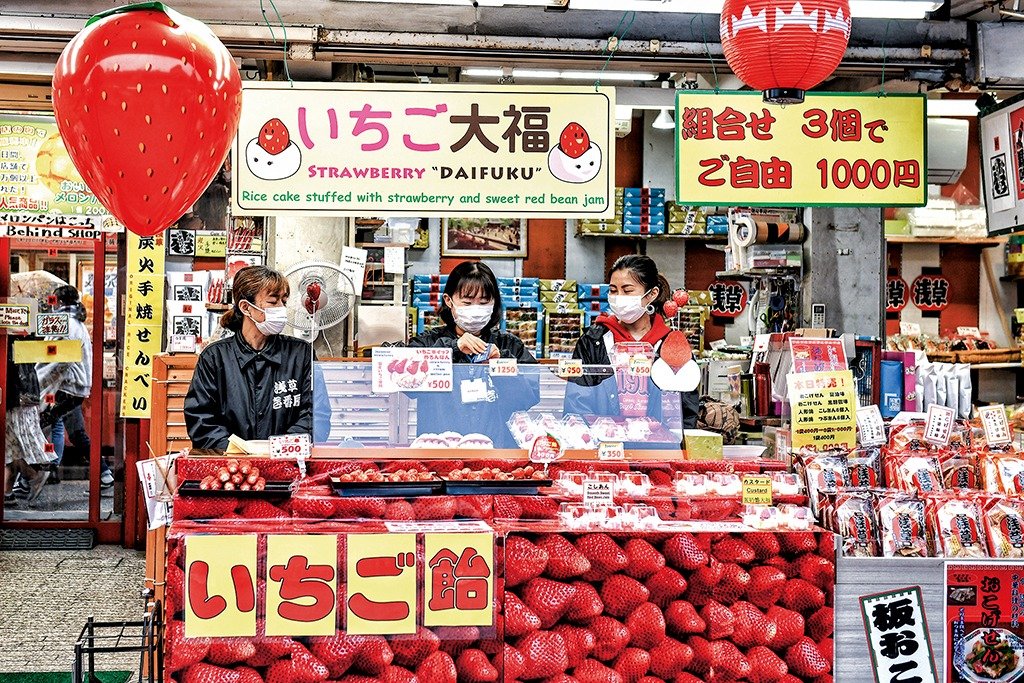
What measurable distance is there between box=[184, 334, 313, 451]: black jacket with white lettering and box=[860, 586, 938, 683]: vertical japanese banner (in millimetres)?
2987

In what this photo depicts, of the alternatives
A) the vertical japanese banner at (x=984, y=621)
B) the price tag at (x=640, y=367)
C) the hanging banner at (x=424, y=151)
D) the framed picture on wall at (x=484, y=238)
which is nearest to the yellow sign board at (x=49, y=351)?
the hanging banner at (x=424, y=151)

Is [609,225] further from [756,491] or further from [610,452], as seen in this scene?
[756,491]

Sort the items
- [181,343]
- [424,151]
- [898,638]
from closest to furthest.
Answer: [898,638] → [424,151] → [181,343]

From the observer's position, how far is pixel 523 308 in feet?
36.2

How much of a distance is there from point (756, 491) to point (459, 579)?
3.44 ft

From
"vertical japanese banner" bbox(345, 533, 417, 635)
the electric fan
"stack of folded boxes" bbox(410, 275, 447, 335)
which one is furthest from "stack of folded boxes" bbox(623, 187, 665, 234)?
"vertical japanese banner" bbox(345, 533, 417, 635)

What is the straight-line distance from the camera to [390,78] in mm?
9734

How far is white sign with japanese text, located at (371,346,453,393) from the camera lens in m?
4.03

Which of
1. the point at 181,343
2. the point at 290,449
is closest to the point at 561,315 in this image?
the point at 181,343

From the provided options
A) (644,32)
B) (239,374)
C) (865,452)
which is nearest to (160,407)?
(239,374)

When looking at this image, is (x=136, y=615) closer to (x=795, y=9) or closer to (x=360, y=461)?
(x=360, y=461)

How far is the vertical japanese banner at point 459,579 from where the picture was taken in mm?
2947

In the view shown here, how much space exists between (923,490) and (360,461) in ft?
6.98

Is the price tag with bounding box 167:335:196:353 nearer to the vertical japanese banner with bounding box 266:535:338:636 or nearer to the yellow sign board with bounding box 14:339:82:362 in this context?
the yellow sign board with bounding box 14:339:82:362
